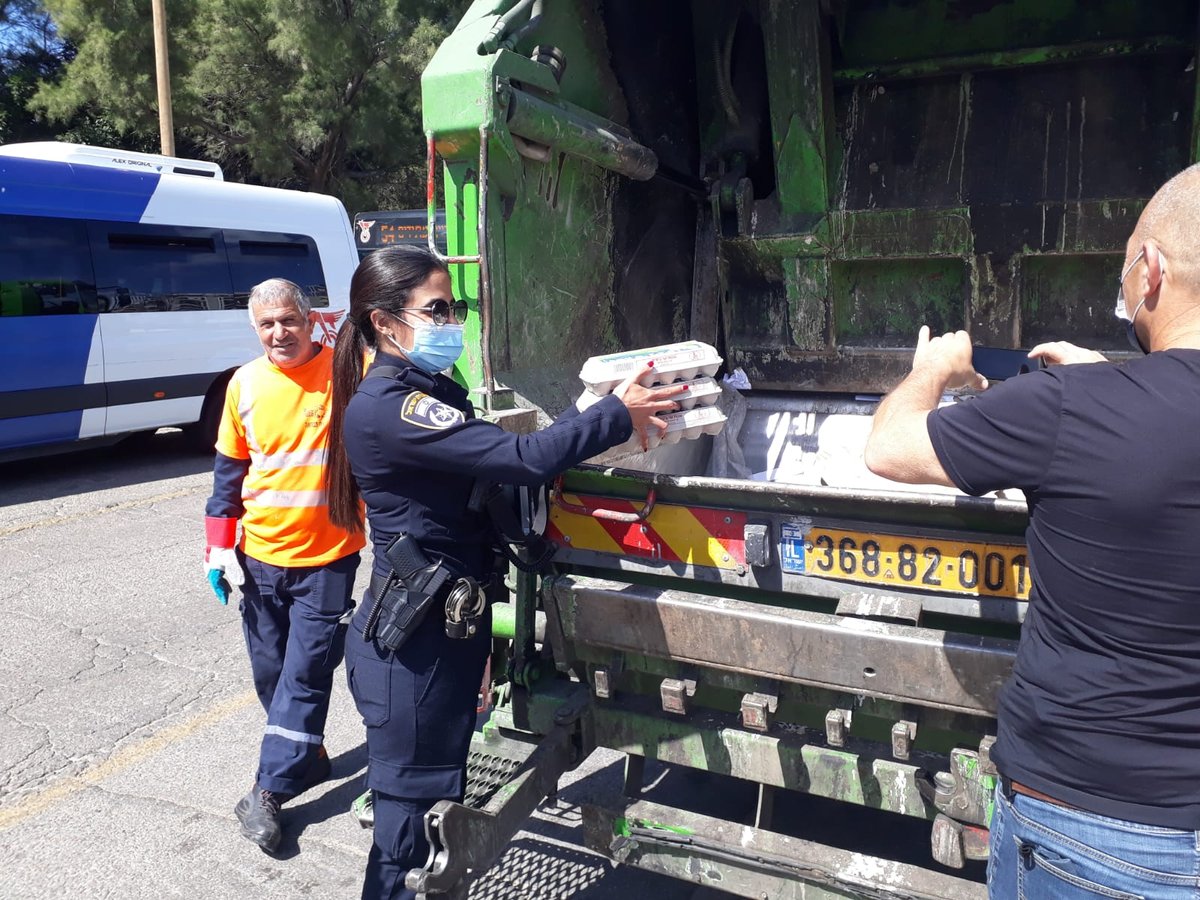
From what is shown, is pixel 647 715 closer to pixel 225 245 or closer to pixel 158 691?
pixel 158 691

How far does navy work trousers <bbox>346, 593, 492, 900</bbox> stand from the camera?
7.39ft

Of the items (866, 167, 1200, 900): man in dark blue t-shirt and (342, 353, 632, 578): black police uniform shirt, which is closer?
(866, 167, 1200, 900): man in dark blue t-shirt

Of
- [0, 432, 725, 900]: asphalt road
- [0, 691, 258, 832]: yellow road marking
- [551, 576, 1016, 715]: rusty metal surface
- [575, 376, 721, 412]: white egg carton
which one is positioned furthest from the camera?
[0, 691, 258, 832]: yellow road marking

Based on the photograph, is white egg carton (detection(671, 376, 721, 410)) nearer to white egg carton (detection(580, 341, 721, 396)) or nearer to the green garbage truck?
white egg carton (detection(580, 341, 721, 396))

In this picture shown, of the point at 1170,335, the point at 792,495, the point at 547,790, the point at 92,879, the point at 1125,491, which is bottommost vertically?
the point at 92,879

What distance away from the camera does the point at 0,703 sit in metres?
4.14

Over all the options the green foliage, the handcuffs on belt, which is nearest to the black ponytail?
the handcuffs on belt

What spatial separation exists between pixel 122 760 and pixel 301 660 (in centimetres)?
106

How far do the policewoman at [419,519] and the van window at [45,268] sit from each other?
21.7ft

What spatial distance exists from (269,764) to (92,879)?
57 cm

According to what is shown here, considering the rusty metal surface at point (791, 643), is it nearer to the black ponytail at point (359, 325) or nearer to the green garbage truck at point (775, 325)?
the green garbage truck at point (775, 325)

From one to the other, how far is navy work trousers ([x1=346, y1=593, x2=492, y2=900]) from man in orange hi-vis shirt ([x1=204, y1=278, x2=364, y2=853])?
0.88 meters

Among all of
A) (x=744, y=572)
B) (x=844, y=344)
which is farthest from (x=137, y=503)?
(x=744, y=572)

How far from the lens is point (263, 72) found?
19.4 m
